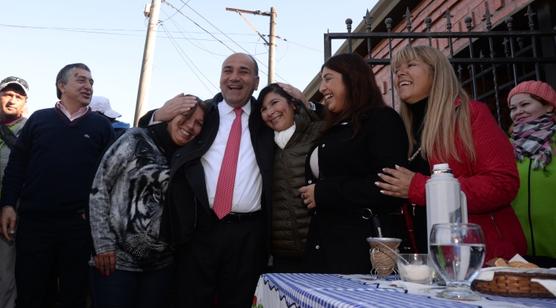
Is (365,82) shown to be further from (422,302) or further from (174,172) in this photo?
(422,302)

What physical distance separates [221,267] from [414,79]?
4.80 feet

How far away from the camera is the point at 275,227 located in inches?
98.2

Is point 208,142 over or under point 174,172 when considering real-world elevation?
over

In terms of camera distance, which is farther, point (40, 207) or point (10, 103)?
point (10, 103)

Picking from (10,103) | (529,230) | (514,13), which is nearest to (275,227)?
(529,230)

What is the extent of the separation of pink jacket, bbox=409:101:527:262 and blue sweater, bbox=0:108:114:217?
7.56 feet

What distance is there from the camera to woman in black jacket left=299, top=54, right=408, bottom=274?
1.94 meters

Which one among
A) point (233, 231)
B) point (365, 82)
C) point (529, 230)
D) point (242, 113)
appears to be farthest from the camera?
point (242, 113)

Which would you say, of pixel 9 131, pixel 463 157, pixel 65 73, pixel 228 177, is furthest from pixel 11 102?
pixel 463 157

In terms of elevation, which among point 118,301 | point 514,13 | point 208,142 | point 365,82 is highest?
point 514,13

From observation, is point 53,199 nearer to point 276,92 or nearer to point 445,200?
point 276,92

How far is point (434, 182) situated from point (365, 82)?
1.05m

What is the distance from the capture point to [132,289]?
2.40 m

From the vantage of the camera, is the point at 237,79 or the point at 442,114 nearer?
the point at 442,114
